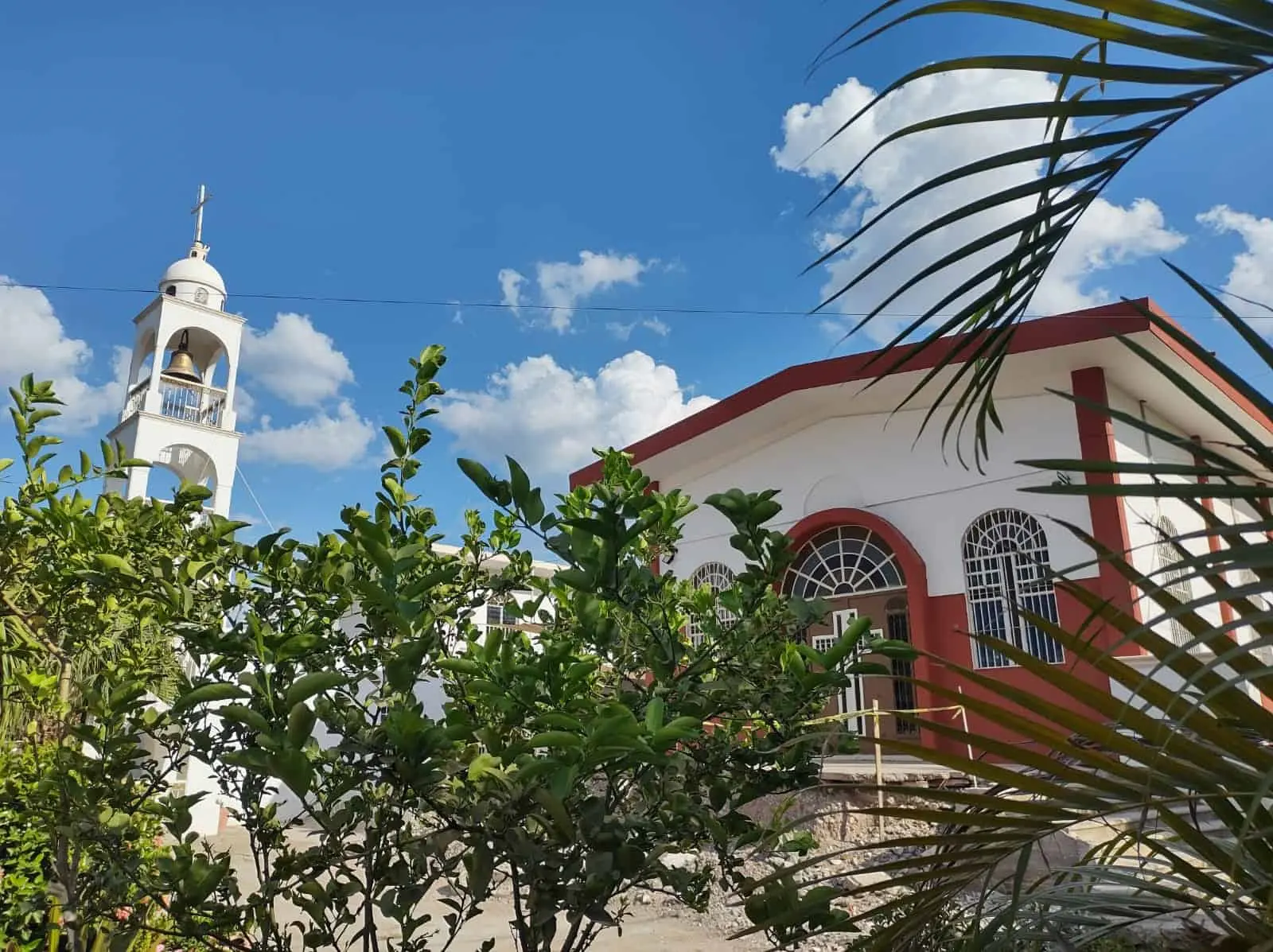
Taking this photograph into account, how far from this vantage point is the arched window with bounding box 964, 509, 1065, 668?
9820 millimetres

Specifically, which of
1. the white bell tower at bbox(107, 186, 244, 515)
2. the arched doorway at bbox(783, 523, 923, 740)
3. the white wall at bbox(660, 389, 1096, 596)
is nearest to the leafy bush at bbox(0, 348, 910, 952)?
the white wall at bbox(660, 389, 1096, 596)

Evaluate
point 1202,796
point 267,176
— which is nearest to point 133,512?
point 1202,796

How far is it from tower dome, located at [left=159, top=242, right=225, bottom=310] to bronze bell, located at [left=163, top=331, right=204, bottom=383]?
0.64 metres

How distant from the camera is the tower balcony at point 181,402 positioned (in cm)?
1300

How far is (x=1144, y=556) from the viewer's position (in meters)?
9.62

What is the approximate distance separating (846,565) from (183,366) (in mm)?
10213

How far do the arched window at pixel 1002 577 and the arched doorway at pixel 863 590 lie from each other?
67 centimetres

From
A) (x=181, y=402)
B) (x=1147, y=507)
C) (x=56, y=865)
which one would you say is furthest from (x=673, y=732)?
(x=181, y=402)

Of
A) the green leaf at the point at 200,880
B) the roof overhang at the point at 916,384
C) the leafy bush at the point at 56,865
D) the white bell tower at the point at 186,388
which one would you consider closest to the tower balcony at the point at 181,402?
the white bell tower at the point at 186,388

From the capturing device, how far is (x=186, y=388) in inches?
535

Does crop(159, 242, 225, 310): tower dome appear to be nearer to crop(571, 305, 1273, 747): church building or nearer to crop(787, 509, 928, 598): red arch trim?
crop(571, 305, 1273, 747): church building

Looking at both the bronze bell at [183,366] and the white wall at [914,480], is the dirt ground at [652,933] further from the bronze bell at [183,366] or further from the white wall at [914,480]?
the bronze bell at [183,366]

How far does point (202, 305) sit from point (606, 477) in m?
14.0

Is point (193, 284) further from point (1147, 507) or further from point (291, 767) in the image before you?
point (291, 767)
